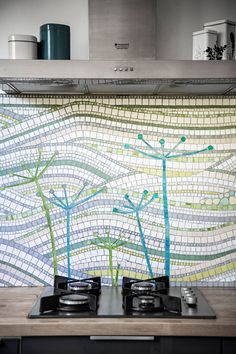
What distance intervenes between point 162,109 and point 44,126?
1.93 feet

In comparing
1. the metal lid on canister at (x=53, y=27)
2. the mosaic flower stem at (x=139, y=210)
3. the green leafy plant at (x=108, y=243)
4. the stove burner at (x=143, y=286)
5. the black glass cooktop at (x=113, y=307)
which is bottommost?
the black glass cooktop at (x=113, y=307)

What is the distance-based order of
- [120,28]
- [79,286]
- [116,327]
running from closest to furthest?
[116,327], [120,28], [79,286]

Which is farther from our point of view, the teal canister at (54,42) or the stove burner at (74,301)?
the teal canister at (54,42)

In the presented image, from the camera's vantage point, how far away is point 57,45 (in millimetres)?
2604

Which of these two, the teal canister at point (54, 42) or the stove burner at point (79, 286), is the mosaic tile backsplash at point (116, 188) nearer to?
the stove burner at point (79, 286)

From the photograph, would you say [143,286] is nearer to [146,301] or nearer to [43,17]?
[146,301]

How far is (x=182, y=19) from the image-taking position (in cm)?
292

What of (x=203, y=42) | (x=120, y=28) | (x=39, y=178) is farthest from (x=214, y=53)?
(x=39, y=178)

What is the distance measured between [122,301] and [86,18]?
4.48 feet

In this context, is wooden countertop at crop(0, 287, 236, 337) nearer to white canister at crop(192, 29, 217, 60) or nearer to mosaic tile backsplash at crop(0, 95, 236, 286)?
mosaic tile backsplash at crop(0, 95, 236, 286)

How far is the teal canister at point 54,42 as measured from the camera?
2.60m

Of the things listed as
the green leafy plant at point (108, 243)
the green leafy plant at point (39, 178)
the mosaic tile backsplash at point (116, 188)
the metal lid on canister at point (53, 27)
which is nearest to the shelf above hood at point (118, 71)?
the metal lid on canister at point (53, 27)

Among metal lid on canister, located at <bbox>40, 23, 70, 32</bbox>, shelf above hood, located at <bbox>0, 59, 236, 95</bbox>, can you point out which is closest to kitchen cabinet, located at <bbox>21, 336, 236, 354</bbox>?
shelf above hood, located at <bbox>0, 59, 236, 95</bbox>

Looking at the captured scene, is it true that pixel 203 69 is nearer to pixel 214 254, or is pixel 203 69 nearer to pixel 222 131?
pixel 222 131
